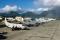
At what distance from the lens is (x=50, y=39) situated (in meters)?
10.9

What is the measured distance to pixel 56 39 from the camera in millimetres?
10891

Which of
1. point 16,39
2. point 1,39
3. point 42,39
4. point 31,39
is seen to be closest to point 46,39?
point 42,39

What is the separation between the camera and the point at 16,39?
11.1 metres

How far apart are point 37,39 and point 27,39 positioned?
2.08 feet

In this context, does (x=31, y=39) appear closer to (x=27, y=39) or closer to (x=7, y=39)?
(x=27, y=39)

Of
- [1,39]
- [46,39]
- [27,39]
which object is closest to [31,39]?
[27,39]

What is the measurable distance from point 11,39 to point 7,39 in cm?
27

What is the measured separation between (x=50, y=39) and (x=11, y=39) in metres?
2.49

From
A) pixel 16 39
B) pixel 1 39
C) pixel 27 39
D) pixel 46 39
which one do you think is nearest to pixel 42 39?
pixel 46 39

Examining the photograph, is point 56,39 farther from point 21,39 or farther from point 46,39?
point 21,39

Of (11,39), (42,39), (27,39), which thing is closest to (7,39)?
(11,39)

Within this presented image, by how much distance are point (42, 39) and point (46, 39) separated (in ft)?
0.82

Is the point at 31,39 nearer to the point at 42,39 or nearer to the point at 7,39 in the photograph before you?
the point at 42,39

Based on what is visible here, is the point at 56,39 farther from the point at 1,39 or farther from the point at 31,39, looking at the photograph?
the point at 1,39
